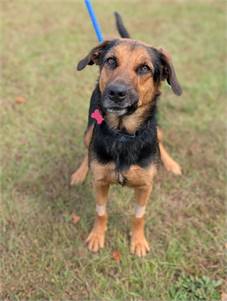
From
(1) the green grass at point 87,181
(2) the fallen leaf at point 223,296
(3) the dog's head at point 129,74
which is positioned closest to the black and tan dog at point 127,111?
(3) the dog's head at point 129,74

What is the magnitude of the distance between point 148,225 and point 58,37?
190 inches

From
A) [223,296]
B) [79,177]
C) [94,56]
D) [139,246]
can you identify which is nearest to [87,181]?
[79,177]

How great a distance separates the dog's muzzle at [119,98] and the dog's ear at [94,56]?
55 cm

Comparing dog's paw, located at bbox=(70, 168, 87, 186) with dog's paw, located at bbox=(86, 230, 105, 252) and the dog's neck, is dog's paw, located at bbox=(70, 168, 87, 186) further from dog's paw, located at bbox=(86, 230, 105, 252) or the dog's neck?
the dog's neck

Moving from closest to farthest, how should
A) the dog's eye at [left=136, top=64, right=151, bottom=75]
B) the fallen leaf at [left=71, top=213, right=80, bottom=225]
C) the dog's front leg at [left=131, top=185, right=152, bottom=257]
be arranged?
the dog's eye at [left=136, top=64, right=151, bottom=75]
the dog's front leg at [left=131, top=185, right=152, bottom=257]
the fallen leaf at [left=71, top=213, right=80, bottom=225]

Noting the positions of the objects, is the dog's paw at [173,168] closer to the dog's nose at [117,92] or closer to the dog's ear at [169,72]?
the dog's ear at [169,72]

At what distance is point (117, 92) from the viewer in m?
3.47

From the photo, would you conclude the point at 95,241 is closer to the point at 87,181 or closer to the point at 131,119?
the point at 87,181

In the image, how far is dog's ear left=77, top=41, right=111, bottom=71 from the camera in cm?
396

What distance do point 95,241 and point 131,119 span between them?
157 cm

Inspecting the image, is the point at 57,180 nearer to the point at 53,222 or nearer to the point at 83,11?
the point at 53,222

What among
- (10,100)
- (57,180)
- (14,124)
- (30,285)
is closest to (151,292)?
(30,285)

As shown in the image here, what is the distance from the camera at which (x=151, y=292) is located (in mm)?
4320

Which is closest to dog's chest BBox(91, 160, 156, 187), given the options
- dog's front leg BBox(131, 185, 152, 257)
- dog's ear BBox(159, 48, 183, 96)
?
dog's front leg BBox(131, 185, 152, 257)
